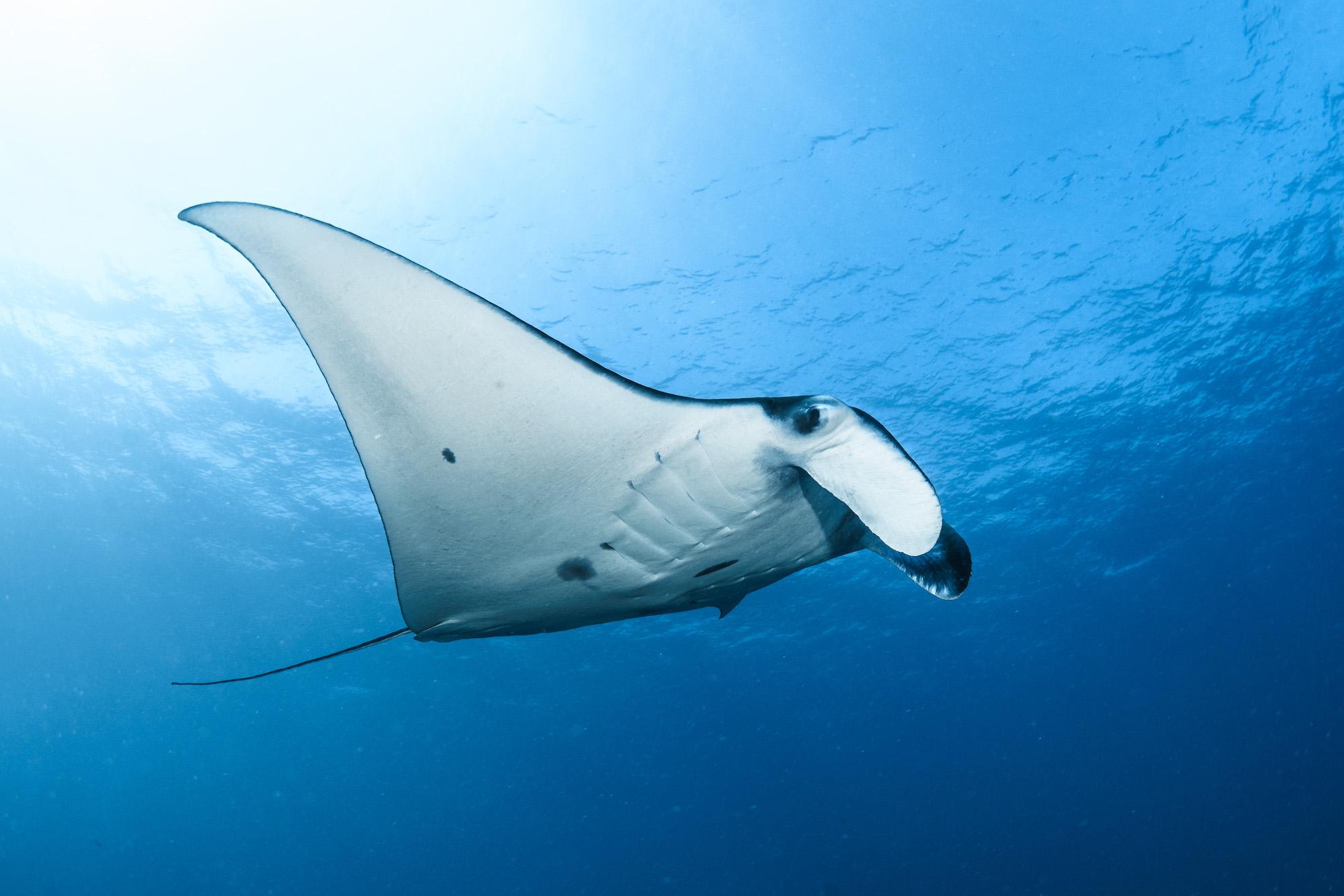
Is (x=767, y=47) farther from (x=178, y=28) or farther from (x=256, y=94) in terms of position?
(x=178, y=28)

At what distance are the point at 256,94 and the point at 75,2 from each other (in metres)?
2.19

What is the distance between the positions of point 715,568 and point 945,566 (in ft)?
3.10

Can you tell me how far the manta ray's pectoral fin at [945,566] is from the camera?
2496mm

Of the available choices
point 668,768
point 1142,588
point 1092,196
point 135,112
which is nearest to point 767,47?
point 1092,196

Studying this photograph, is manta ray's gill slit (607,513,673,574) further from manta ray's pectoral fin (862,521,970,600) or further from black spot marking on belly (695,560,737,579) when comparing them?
manta ray's pectoral fin (862,521,970,600)

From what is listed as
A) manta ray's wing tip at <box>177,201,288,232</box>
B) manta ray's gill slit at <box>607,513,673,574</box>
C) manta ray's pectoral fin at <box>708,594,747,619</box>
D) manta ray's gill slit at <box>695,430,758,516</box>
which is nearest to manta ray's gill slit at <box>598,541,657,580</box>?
manta ray's gill slit at <box>607,513,673,574</box>

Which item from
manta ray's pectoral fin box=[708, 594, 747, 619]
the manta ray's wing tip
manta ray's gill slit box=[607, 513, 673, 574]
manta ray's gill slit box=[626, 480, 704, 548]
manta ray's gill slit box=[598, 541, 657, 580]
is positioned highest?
manta ray's pectoral fin box=[708, 594, 747, 619]

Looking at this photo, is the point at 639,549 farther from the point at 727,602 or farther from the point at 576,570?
the point at 727,602

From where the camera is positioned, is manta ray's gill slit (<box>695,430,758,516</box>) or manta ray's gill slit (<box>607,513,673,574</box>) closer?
manta ray's gill slit (<box>695,430,758,516</box>)

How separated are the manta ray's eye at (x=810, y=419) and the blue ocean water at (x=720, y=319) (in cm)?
742

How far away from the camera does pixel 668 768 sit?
41.3 m

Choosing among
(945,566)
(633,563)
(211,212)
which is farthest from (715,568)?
(211,212)

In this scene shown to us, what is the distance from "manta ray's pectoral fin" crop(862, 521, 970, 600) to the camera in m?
2.50

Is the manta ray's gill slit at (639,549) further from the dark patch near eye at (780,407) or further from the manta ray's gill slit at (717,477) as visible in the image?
the dark patch near eye at (780,407)
